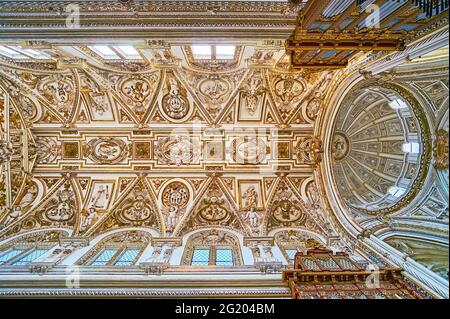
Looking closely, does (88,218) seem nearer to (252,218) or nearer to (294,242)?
(252,218)

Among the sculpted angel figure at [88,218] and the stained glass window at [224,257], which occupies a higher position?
the sculpted angel figure at [88,218]

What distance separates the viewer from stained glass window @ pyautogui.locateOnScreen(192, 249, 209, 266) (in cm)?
862

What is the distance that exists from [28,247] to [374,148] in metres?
13.6

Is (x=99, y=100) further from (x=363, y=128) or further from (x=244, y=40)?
(x=363, y=128)

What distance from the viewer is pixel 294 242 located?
10102 mm

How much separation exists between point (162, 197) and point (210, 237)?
2.87 m

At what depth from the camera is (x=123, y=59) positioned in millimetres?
10445

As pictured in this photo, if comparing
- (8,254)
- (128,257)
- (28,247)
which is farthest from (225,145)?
(8,254)

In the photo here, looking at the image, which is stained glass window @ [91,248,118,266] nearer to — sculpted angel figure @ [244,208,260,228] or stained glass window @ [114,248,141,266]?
stained glass window @ [114,248,141,266]

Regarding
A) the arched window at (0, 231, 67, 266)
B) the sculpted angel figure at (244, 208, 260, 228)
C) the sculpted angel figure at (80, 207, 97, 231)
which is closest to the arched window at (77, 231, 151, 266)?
the sculpted angel figure at (80, 207, 97, 231)

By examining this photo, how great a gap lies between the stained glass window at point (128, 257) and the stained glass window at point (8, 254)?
3.49 metres

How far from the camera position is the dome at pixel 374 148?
27.1ft

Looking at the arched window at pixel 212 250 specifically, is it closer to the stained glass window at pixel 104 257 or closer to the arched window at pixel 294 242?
the arched window at pixel 294 242

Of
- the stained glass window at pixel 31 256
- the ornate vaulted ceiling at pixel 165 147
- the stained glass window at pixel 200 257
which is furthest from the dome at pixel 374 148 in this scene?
the stained glass window at pixel 31 256
